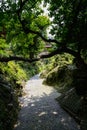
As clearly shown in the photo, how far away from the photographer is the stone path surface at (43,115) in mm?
10321

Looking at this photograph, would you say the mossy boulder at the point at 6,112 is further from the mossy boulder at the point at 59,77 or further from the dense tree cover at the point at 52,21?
the mossy boulder at the point at 59,77

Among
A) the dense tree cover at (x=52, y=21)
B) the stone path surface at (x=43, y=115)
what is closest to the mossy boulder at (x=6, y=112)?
the stone path surface at (x=43, y=115)

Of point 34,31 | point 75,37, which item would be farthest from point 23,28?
point 75,37

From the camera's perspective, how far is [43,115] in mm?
12117

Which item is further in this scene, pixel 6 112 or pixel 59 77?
pixel 59 77

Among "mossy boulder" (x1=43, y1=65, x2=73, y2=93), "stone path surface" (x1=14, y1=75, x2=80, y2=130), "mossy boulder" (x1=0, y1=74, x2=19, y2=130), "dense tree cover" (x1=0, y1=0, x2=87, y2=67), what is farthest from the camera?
"mossy boulder" (x1=43, y1=65, x2=73, y2=93)

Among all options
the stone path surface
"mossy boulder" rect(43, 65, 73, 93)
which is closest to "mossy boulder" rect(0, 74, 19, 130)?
the stone path surface

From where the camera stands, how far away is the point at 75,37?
11453mm

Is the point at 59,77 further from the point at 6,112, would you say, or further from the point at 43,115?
the point at 6,112

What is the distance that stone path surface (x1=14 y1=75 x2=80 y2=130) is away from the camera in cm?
1032

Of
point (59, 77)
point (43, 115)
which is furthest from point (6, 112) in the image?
point (59, 77)

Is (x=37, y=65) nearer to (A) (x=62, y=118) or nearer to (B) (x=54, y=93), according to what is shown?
(B) (x=54, y=93)

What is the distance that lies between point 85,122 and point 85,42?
410 centimetres

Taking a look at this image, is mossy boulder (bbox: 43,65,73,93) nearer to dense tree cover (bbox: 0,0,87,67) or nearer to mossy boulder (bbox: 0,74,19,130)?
dense tree cover (bbox: 0,0,87,67)
